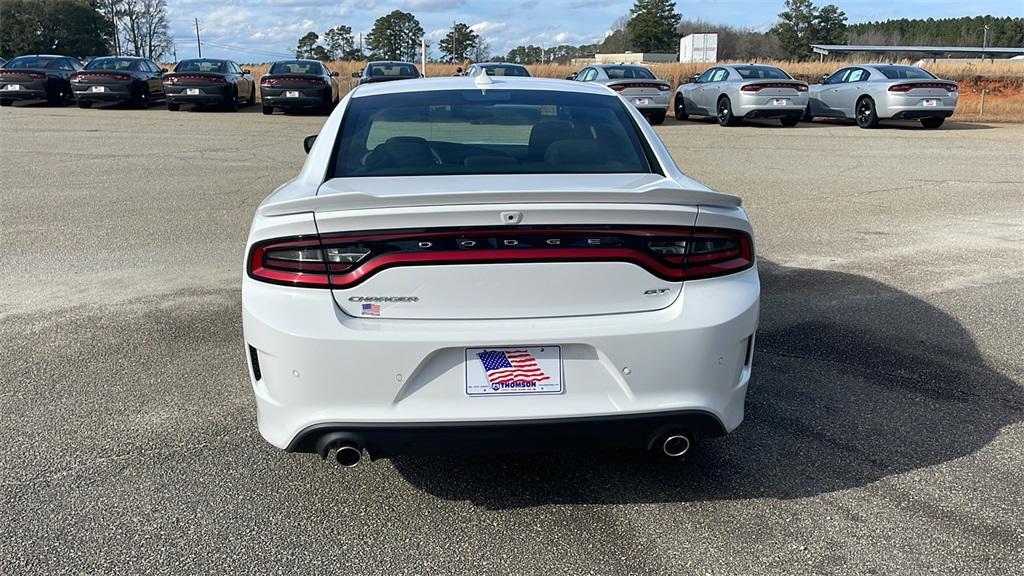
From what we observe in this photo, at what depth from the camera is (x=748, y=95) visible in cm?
1970

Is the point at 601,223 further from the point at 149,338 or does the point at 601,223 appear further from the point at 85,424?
the point at 149,338

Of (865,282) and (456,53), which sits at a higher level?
(456,53)

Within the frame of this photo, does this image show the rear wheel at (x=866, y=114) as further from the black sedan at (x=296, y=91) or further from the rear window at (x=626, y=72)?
the black sedan at (x=296, y=91)

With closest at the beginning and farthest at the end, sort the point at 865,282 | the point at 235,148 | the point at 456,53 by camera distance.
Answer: the point at 865,282
the point at 235,148
the point at 456,53

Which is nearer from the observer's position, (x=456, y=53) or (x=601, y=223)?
(x=601, y=223)

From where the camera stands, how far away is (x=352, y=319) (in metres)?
2.82

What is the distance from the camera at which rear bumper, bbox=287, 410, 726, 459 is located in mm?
2834

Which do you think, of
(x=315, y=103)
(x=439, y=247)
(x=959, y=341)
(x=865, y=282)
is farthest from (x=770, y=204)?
(x=315, y=103)

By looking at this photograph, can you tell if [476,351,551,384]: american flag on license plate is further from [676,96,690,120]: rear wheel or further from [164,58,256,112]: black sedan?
[164,58,256,112]: black sedan

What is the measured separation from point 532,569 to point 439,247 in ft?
3.61

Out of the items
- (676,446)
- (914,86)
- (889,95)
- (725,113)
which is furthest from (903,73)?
(676,446)

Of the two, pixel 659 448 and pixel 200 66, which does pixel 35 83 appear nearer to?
pixel 200 66

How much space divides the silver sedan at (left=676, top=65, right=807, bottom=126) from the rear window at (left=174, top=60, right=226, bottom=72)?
509 inches

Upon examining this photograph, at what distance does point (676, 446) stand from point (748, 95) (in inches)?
711
